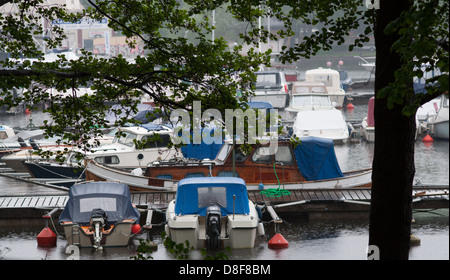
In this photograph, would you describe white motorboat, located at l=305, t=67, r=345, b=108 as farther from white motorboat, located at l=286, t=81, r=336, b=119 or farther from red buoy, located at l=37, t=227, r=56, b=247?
red buoy, located at l=37, t=227, r=56, b=247

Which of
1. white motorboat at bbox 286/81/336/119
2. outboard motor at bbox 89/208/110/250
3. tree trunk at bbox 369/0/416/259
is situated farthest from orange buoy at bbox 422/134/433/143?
tree trunk at bbox 369/0/416/259

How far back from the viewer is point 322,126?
114 feet

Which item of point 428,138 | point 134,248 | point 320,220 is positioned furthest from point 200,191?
point 428,138

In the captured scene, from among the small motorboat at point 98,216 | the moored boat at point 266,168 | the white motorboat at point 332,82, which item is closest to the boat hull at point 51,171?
the moored boat at point 266,168

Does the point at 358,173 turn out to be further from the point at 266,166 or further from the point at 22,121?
the point at 22,121

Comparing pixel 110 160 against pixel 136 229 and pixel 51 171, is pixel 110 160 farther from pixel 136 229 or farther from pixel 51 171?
pixel 136 229

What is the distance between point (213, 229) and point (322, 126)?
20039mm

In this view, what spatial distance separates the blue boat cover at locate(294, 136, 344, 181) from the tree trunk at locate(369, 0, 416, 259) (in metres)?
14.2

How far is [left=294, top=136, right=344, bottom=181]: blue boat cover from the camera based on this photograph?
21016 mm

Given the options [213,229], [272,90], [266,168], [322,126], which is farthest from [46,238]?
[272,90]

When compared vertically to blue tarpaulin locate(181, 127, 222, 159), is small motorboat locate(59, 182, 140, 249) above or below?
below

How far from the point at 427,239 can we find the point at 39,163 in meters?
13.3

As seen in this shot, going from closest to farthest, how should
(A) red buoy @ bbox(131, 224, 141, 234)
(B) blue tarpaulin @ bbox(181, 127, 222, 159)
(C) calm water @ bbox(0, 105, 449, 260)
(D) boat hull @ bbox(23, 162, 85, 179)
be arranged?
1. (C) calm water @ bbox(0, 105, 449, 260)
2. (A) red buoy @ bbox(131, 224, 141, 234)
3. (B) blue tarpaulin @ bbox(181, 127, 222, 159)
4. (D) boat hull @ bbox(23, 162, 85, 179)

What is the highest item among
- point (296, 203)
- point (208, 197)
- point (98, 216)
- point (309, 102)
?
point (309, 102)
